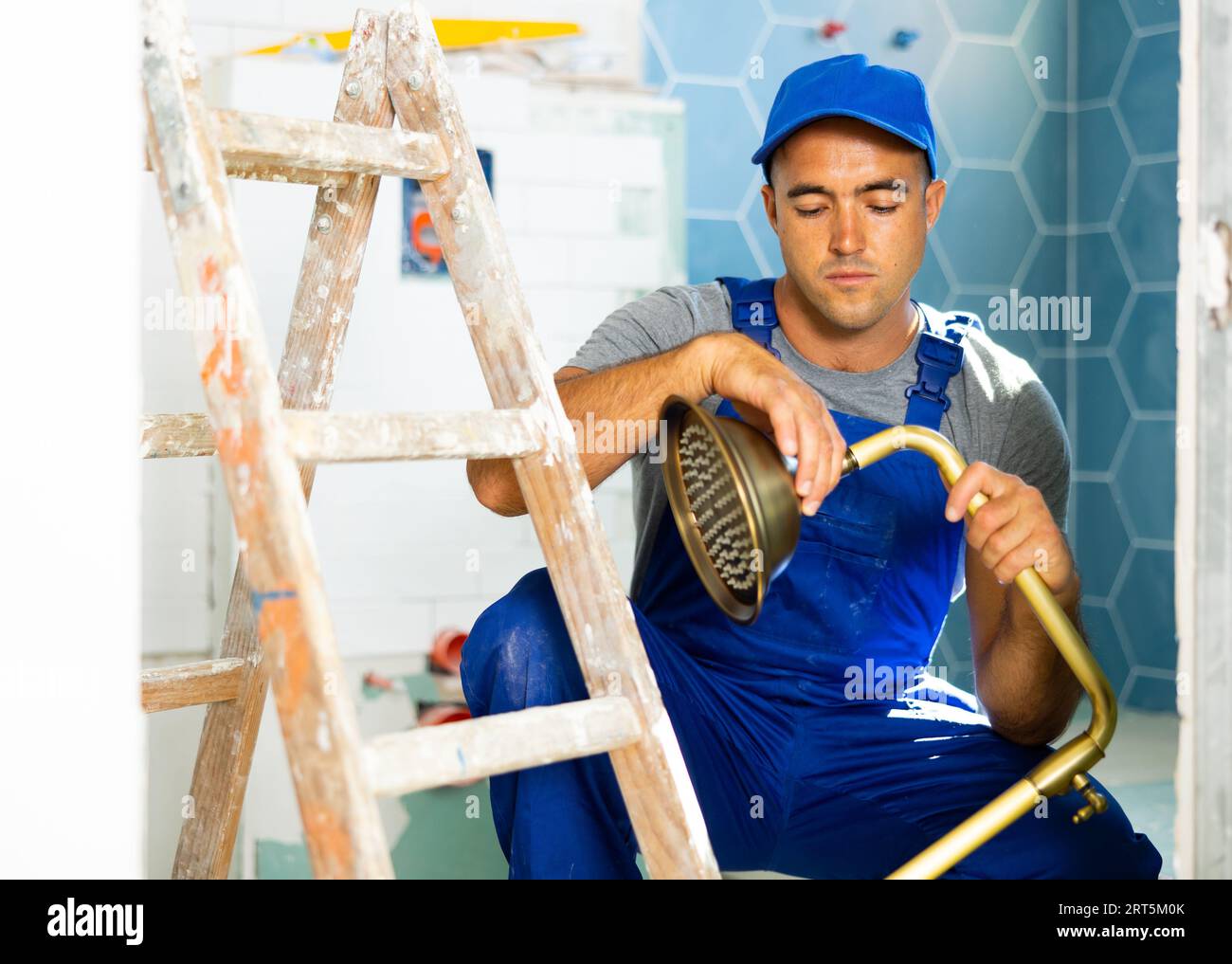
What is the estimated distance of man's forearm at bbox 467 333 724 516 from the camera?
4.07ft

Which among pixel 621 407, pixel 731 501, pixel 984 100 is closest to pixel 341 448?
pixel 731 501

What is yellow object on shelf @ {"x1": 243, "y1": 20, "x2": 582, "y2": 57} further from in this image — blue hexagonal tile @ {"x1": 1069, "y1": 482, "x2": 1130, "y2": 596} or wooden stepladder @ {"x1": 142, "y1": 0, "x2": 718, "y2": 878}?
blue hexagonal tile @ {"x1": 1069, "y1": 482, "x2": 1130, "y2": 596}

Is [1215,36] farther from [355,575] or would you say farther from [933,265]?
[933,265]

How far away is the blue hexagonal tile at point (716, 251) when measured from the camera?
276cm

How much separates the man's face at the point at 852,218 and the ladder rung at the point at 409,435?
22.4 inches

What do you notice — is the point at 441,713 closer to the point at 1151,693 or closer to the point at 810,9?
the point at 1151,693

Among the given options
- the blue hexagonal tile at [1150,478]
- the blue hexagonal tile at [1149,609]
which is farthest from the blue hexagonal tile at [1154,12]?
the blue hexagonal tile at [1149,609]

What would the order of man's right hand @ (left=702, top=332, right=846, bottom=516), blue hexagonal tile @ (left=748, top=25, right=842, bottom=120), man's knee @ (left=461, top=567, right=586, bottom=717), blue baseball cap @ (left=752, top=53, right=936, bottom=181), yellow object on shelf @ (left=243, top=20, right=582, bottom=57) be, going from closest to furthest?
man's right hand @ (left=702, top=332, right=846, bottom=516)
man's knee @ (left=461, top=567, right=586, bottom=717)
blue baseball cap @ (left=752, top=53, right=936, bottom=181)
yellow object on shelf @ (left=243, top=20, right=582, bottom=57)
blue hexagonal tile @ (left=748, top=25, right=842, bottom=120)

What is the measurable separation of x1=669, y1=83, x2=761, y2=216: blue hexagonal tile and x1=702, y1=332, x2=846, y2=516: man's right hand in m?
1.62

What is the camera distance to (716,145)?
9.14 ft

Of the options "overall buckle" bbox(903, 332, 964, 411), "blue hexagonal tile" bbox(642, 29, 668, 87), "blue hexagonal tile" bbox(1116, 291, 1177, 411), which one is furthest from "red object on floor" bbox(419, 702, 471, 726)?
"blue hexagonal tile" bbox(1116, 291, 1177, 411)

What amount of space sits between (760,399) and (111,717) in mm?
595

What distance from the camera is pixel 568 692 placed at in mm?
1301
